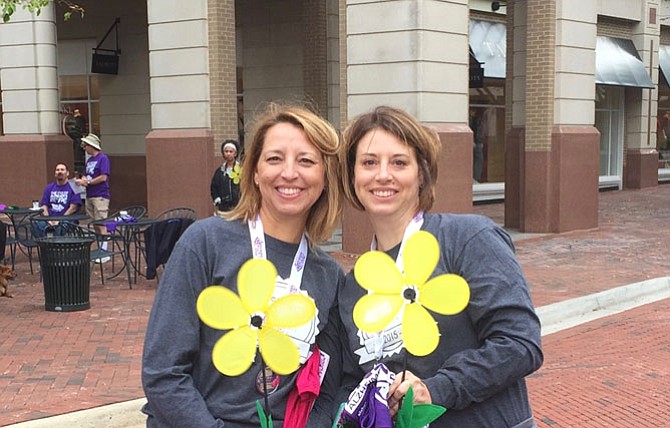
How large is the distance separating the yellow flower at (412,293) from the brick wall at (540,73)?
13.3 m

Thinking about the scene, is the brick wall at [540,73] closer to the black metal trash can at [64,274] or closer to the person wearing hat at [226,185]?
the person wearing hat at [226,185]

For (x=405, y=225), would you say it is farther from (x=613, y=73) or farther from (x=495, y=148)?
(x=613, y=73)

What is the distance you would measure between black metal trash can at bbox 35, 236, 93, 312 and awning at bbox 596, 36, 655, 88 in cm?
1756

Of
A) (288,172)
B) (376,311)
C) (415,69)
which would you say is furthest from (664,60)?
(376,311)

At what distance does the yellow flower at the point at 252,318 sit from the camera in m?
2.03

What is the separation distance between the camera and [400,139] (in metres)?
2.17

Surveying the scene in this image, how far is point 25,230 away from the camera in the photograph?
11.8m

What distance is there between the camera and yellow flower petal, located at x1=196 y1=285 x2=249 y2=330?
202 centimetres

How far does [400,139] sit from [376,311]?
18.6 inches

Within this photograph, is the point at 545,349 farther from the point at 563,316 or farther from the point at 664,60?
the point at 664,60

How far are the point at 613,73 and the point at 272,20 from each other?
10390mm

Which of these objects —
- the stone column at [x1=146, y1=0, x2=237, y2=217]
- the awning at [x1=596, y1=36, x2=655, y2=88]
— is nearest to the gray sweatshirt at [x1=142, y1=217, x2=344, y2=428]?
the stone column at [x1=146, y1=0, x2=237, y2=217]

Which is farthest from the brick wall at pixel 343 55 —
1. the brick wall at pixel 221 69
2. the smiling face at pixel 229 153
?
the brick wall at pixel 221 69

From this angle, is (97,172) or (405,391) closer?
(405,391)
